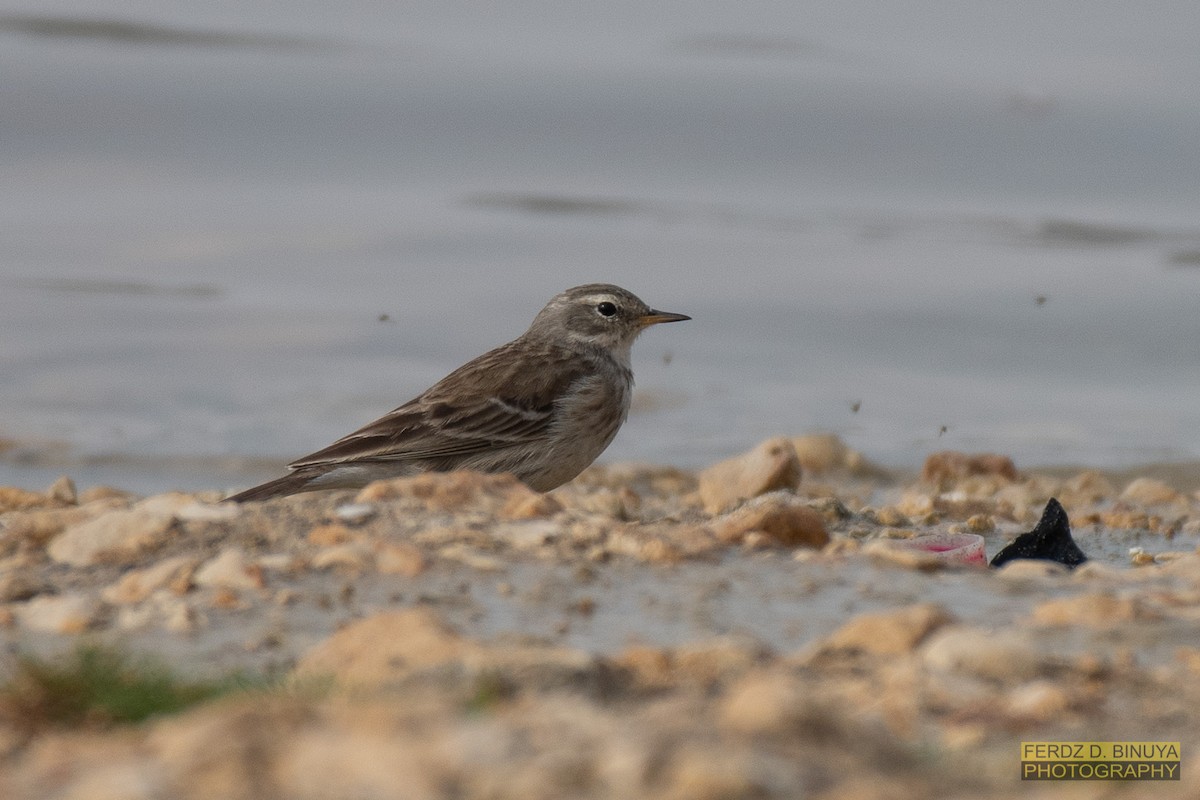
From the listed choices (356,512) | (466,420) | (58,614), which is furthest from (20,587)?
(466,420)

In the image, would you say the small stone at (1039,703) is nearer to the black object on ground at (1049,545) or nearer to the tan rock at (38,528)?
the black object on ground at (1049,545)

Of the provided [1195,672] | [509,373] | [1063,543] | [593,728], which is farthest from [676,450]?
[593,728]

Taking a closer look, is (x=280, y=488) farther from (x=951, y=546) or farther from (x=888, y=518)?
(x=951, y=546)

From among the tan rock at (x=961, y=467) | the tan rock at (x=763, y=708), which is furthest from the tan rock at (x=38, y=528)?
the tan rock at (x=961, y=467)

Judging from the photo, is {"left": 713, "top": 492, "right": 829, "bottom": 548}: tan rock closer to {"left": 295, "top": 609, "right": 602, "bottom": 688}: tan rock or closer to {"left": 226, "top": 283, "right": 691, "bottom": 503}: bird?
{"left": 295, "top": 609, "right": 602, "bottom": 688}: tan rock

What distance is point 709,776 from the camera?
2.99 meters

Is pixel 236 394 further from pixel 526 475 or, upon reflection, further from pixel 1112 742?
pixel 1112 742

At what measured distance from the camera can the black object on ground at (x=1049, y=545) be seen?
657 centimetres

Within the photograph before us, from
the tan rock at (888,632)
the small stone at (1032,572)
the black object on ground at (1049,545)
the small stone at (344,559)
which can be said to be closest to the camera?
the tan rock at (888,632)

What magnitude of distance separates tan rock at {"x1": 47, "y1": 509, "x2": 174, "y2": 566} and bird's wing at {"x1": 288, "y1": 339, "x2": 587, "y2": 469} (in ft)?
7.55

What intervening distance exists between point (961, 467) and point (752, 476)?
1876mm

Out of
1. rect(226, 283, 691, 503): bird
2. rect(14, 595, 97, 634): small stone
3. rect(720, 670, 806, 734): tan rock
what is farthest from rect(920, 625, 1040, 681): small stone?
rect(226, 283, 691, 503): bird

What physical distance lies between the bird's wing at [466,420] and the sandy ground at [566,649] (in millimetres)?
1421

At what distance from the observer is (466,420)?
833cm
